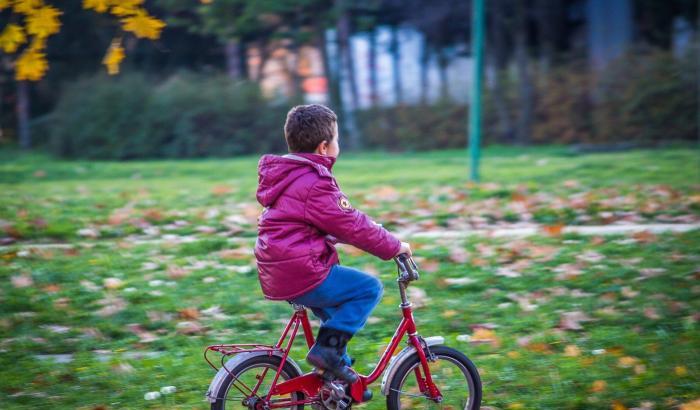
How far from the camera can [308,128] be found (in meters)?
3.86

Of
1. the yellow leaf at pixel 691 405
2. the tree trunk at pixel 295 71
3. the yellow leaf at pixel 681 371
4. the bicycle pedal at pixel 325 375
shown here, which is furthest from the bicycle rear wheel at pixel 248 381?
the tree trunk at pixel 295 71

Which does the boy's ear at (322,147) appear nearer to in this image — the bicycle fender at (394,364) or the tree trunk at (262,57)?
the bicycle fender at (394,364)

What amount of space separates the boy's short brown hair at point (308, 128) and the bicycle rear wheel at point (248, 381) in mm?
1034

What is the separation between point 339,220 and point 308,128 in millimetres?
455

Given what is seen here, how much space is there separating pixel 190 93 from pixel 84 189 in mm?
8516

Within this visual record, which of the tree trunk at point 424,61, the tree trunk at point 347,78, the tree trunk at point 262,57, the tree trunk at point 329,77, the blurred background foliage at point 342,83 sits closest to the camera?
the blurred background foliage at point 342,83

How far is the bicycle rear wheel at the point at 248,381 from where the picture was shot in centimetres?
396

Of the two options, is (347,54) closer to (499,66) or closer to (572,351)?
(499,66)

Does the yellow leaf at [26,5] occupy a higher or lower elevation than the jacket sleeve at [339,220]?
higher

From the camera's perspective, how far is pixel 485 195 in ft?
34.0

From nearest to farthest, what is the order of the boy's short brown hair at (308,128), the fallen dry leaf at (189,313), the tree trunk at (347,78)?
1. the boy's short brown hair at (308,128)
2. the fallen dry leaf at (189,313)
3. the tree trunk at (347,78)

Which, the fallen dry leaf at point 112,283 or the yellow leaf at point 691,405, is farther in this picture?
the fallen dry leaf at point 112,283

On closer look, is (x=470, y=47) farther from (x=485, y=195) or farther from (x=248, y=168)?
(x=485, y=195)

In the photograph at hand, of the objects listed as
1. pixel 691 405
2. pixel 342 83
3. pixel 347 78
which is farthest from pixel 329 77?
pixel 691 405
